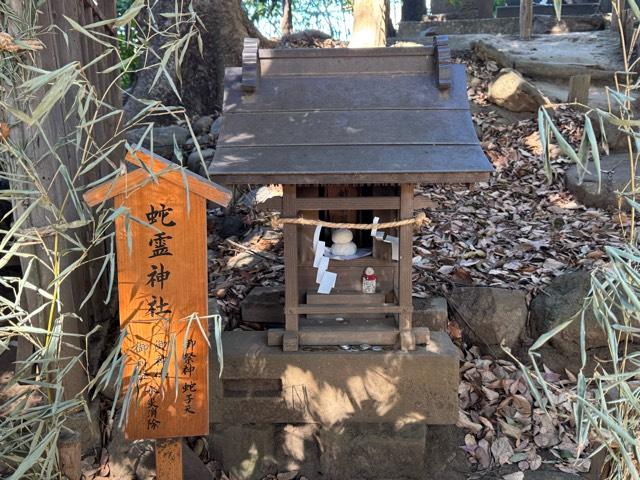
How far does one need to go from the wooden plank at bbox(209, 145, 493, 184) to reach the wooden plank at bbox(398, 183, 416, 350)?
276 millimetres

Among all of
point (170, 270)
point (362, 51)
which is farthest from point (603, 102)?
point (170, 270)

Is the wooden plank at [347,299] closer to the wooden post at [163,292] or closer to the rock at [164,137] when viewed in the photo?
the wooden post at [163,292]

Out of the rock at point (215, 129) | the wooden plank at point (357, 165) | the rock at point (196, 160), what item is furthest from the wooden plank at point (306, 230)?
the rock at point (215, 129)

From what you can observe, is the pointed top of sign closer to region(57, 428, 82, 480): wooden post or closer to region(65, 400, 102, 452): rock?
region(57, 428, 82, 480): wooden post

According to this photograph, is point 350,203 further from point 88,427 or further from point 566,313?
point 88,427

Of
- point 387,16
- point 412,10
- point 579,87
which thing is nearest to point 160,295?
point 579,87

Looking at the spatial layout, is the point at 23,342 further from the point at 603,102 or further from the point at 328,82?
the point at 603,102

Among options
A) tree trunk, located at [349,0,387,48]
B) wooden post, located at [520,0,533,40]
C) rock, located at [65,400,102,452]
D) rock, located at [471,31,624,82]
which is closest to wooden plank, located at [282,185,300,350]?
rock, located at [65,400,102,452]

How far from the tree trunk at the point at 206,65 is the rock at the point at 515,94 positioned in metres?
3.39

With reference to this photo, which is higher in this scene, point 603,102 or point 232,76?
point 232,76

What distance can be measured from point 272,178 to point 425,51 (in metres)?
1.31

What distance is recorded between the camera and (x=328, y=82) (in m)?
3.85

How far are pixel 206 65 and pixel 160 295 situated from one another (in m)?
5.73

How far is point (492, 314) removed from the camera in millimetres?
4617
